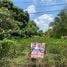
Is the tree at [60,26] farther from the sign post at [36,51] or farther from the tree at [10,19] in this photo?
the sign post at [36,51]

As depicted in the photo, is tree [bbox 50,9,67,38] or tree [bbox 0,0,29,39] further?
tree [bbox 50,9,67,38]

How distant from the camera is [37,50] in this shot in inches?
651

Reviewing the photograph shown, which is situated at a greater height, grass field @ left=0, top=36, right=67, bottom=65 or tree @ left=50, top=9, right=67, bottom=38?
grass field @ left=0, top=36, right=67, bottom=65

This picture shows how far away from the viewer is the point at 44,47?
16719mm

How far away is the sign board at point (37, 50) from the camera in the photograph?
16.5 metres

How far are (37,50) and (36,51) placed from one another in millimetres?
84

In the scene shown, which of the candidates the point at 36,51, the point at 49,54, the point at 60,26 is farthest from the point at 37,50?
the point at 60,26

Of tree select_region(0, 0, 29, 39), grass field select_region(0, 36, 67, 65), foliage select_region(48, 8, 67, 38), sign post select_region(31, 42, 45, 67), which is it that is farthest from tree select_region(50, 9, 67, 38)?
sign post select_region(31, 42, 45, 67)

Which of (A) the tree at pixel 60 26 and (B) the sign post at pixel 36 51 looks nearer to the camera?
(B) the sign post at pixel 36 51

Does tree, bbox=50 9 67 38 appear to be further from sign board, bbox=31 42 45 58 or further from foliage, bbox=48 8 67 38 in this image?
sign board, bbox=31 42 45 58

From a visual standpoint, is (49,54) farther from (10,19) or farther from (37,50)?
(10,19)

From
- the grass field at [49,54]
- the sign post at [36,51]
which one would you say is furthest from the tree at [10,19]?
the sign post at [36,51]

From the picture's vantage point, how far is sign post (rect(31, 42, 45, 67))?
16.5m

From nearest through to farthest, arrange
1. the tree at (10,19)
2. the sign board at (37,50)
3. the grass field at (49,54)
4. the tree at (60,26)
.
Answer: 1. the sign board at (37,50)
2. the grass field at (49,54)
3. the tree at (10,19)
4. the tree at (60,26)
